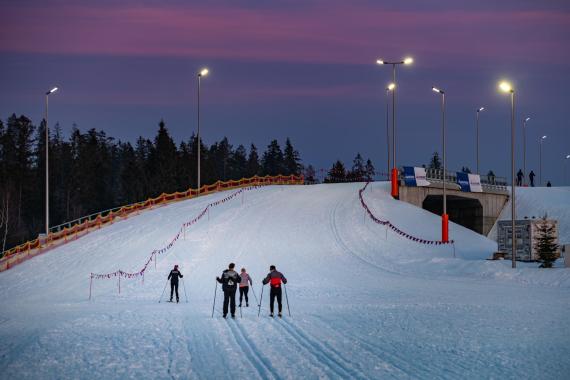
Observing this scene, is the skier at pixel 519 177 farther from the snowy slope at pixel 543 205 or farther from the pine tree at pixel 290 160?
the pine tree at pixel 290 160

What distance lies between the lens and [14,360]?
16656mm

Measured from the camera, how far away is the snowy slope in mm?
62594

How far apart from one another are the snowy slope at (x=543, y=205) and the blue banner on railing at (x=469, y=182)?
3.72 m

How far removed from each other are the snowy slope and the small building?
2036 cm

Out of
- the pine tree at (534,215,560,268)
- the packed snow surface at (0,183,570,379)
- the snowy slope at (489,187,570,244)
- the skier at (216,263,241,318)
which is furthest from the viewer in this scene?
the snowy slope at (489,187,570,244)

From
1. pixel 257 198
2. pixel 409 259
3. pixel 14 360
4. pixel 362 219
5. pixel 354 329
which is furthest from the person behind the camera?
pixel 257 198

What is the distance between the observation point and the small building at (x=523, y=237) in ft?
129

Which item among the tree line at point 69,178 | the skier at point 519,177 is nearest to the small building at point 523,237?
the skier at point 519,177

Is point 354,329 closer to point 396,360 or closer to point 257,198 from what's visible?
point 396,360

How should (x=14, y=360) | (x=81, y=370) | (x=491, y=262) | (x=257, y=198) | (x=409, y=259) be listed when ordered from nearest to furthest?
(x=81, y=370) < (x=14, y=360) < (x=491, y=262) < (x=409, y=259) < (x=257, y=198)

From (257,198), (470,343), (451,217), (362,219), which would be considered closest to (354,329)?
(470,343)

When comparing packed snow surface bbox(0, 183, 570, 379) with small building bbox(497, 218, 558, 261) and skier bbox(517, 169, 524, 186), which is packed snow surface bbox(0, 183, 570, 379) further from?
skier bbox(517, 169, 524, 186)

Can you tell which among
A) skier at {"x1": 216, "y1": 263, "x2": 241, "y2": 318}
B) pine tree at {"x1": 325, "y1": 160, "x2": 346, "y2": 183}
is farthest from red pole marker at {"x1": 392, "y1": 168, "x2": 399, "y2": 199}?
pine tree at {"x1": 325, "y1": 160, "x2": 346, "y2": 183}

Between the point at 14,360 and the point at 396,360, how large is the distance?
7677 mm
